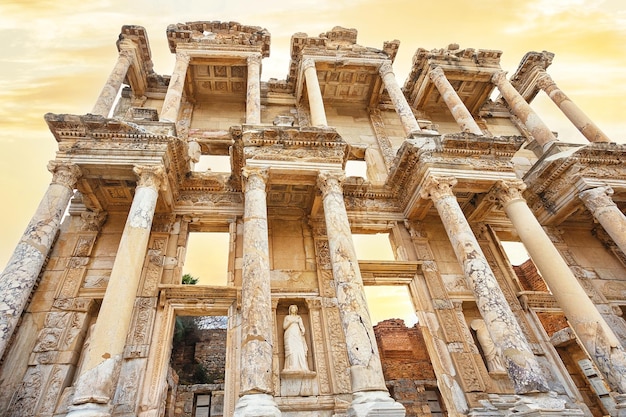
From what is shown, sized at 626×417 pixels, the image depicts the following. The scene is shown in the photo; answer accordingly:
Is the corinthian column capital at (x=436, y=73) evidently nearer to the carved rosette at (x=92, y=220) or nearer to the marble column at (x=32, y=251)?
the marble column at (x=32, y=251)

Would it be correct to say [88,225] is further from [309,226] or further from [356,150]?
[356,150]

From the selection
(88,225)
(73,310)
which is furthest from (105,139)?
(73,310)

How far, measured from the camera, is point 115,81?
12.0 m

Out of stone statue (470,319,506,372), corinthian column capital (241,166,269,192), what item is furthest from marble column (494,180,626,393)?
corinthian column capital (241,166,269,192)

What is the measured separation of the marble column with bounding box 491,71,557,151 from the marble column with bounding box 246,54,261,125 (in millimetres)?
9585

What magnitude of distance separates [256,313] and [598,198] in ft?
33.0

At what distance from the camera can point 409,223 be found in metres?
11.8

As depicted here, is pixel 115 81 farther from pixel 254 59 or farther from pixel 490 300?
pixel 490 300

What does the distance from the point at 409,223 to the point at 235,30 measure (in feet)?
32.9

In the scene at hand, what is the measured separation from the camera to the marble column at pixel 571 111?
1309 cm

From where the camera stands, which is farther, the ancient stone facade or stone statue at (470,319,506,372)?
stone statue at (470,319,506,372)

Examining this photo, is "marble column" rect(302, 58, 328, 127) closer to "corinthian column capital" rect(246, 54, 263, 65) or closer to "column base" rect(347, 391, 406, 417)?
"corinthian column capital" rect(246, 54, 263, 65)

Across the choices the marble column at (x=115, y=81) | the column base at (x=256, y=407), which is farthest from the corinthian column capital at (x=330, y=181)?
the marble column at (x=115, y=81)

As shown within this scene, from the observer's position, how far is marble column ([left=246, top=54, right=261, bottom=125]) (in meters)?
11.4
